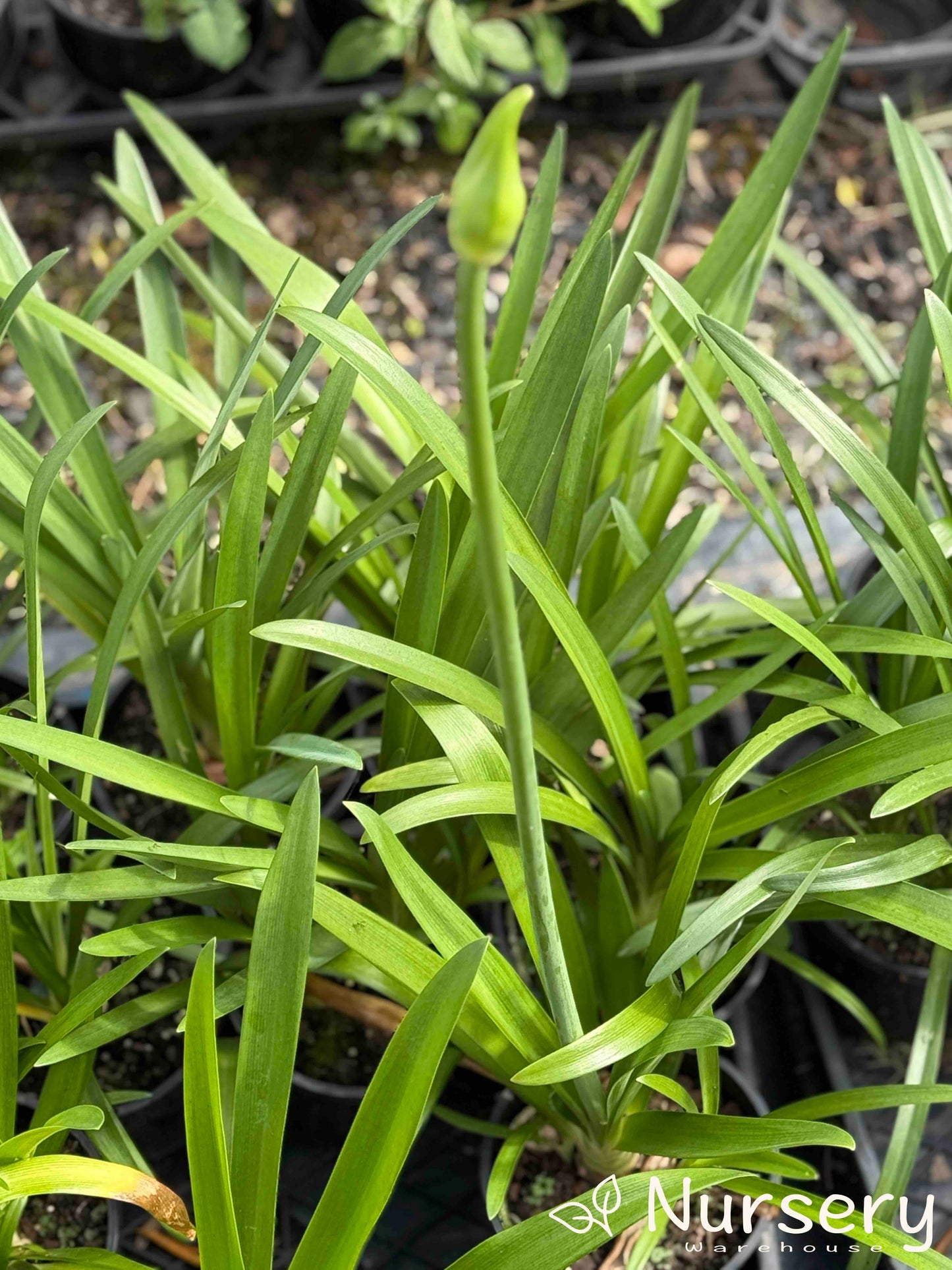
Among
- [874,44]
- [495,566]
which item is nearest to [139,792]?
[495,566]

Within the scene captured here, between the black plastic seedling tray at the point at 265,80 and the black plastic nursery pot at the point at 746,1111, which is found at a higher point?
the black plastic seedling tray at the point at 265,80

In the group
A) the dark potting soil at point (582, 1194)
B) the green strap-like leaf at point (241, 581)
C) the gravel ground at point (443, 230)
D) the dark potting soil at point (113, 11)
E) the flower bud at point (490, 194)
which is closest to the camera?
the flower bud at point (490, 194)

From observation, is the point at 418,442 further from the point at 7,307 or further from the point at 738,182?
the point at 738,182

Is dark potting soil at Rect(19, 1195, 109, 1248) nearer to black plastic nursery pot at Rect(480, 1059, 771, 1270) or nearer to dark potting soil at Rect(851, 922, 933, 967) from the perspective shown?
black plastic nursery pot at Rect(480, 1059, 771, 1270)

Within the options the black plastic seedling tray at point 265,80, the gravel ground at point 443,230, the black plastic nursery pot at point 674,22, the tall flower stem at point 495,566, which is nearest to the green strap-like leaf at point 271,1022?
the tall flower stem at point 495,566

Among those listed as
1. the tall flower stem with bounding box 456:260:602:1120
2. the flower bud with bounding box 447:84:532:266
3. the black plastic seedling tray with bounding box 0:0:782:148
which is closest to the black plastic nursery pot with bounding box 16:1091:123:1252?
the tall flower stem with bounding box 456:260:602:1120

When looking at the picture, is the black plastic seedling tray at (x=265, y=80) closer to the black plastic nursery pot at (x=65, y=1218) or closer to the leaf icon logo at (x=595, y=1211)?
the black plastic nursery pot at (x=65, y=1218)
